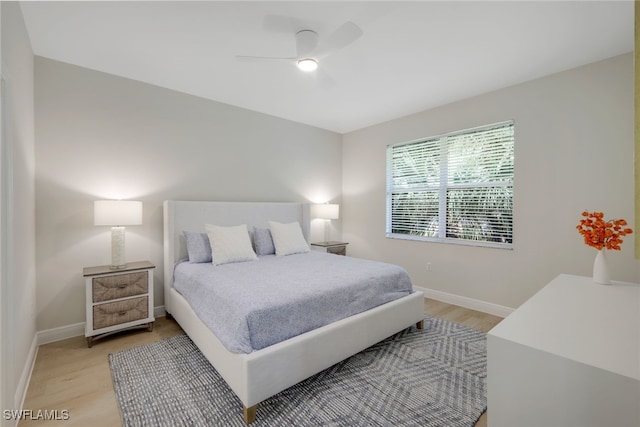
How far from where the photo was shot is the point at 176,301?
2.79 meters

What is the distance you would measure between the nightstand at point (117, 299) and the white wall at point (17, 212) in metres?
0.38

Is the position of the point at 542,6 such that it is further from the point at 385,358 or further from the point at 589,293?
the point at 385,358

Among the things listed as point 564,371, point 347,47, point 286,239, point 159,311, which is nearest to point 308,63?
point 347,47

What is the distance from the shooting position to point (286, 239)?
356 centimetres

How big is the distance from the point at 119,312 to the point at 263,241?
1583 millimetres

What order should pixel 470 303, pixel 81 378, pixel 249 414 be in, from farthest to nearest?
pixel 470 303, pixel 81 378, pixel 249 414

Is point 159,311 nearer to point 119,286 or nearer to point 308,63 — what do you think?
point 119,286

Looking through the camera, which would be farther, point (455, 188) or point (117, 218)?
point (455, 188)

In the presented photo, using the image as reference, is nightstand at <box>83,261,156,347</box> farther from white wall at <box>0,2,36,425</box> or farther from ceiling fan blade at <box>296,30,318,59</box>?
ceiling fan blade at <box>296,30,318,59</box>

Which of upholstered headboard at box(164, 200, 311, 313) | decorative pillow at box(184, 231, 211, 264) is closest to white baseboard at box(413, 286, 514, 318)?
upholstered headboard at box(164, 200, 311, 313)

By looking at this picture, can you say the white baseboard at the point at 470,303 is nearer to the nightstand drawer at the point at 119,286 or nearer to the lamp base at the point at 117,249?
the nightstand drawer at the point at 119,286

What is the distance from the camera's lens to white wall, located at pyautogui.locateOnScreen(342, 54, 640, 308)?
2.48 metres

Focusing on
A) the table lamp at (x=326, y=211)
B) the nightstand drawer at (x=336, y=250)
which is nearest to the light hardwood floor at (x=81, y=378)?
the nightstand drawer at (x=336, y=250)

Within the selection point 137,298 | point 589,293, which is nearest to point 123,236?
point 137,298
